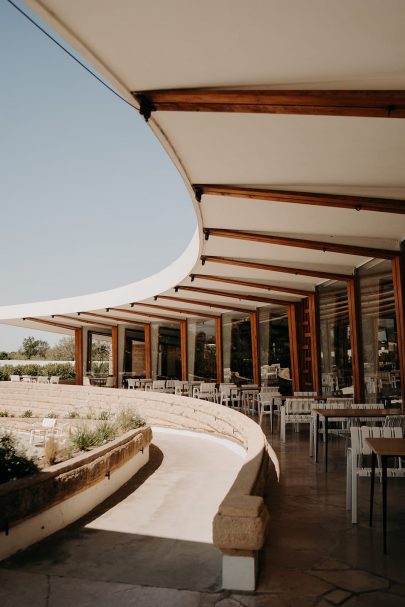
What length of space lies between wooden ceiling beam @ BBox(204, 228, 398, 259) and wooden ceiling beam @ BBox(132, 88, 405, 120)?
3.81 meters

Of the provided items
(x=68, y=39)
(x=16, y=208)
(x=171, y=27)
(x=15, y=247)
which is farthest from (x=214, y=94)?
(x=15, y=247)

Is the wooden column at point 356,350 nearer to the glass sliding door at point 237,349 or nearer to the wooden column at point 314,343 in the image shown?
the wooden column at point 314,343

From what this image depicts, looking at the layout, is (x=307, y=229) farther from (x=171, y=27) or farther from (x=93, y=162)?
(x=93, y=162)

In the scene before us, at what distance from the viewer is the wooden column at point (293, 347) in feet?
46.8

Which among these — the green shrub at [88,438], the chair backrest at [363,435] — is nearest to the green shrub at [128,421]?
the green shrub at [88,438]

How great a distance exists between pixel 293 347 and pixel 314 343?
63.4 inches

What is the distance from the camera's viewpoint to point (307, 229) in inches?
305

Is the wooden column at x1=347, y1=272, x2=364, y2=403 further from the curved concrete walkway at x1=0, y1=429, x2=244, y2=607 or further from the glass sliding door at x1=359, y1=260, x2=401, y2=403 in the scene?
the curved concrete walkway at x1=0, y1=429, x2=244, y2=607

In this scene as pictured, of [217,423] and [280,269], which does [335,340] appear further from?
[217,423]

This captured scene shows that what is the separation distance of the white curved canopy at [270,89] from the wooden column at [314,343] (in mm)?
5188

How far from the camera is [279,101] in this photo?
401cm

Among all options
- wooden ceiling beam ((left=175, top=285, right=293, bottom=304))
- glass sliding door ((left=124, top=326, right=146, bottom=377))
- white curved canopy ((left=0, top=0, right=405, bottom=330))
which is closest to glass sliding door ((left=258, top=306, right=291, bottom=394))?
wooden ceiling beam ((left=175, top=285, right=293, bottom=304))

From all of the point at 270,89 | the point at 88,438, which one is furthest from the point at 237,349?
the point at 270,89

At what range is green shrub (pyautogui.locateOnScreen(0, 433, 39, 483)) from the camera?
16.7 ft
